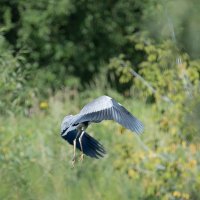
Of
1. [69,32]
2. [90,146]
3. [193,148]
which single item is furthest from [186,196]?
[69,32]

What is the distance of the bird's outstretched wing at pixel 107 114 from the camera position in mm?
4176

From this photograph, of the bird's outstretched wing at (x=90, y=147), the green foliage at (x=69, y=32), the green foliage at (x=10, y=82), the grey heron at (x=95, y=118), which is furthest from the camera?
the green foliage at (x=69, y=32)

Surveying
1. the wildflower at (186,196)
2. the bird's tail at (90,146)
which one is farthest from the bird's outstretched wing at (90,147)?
the wildflower at (186,196)

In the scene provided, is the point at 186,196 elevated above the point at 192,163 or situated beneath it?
situated beneath

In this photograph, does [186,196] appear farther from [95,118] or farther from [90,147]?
[95,118]

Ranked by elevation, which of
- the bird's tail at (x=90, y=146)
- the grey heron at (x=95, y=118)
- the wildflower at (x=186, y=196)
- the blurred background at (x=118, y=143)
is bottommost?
the wildflower at (x=186, y=196)

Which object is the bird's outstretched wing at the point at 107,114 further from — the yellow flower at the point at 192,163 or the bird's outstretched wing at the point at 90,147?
the yellow flower at the point at 192,163

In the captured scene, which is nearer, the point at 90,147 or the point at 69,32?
the point at 90,147

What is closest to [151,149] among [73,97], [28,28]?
[73,97]

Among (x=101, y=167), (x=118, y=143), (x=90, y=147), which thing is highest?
(x=90, y=147)

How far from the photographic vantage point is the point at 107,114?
4.25m

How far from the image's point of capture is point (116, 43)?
577 inches

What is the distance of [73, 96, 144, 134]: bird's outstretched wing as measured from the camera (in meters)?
4.18

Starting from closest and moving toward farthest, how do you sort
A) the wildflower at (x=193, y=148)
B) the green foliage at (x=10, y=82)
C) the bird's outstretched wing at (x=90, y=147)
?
the bird's outstretched wing at (x=90, y=147) → the wildflower at (x=193, y=148) → the green foliage at (x=10, y=82)
